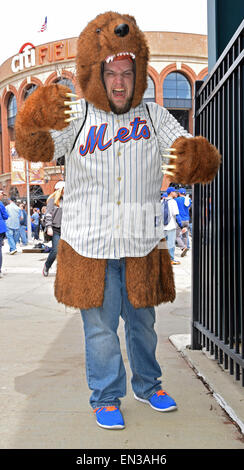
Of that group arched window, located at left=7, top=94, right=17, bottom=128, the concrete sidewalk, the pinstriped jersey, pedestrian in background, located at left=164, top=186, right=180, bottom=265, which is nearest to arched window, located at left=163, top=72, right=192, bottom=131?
arched window, located at left=7, top=94, right=17, bottom=128

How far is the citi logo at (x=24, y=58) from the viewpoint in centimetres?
3562

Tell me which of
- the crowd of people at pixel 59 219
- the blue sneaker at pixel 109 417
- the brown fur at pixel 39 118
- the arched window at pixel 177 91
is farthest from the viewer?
the arched window at pixel 177 91

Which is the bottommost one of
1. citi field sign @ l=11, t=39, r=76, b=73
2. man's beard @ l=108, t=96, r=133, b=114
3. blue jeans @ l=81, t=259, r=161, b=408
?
blue jeans @ l=81, t=259, r=161, b=408

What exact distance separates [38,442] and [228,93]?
7.38 ft

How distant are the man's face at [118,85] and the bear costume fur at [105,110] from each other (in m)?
0.03

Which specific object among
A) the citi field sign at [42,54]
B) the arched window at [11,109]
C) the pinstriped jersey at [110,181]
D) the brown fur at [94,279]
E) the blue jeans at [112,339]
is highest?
the citi field sign at [42,54]

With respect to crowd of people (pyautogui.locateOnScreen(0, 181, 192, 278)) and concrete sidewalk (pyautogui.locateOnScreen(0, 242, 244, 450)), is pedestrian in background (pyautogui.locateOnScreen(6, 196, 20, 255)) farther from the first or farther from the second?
concrete sidewalk (pyautogui.locateOnScreen(0, 242, 244, 450))

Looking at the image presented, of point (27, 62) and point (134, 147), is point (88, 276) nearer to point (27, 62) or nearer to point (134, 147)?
point (134, 147)

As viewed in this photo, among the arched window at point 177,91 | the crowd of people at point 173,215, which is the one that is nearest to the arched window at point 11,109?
the arched window at point 177,91

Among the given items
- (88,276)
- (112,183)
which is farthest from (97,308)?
(112,183)

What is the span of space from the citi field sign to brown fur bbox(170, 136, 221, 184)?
32962 mm

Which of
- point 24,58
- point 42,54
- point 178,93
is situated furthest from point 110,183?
point 24,58

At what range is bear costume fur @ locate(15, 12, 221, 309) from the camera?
225 cm

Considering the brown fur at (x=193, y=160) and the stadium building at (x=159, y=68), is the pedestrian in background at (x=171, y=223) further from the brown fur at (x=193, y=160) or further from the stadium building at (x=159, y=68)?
→ the stadium building at (x=159, y=68)
